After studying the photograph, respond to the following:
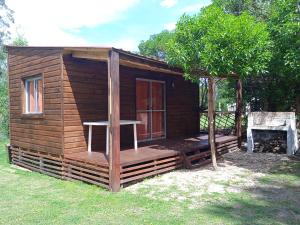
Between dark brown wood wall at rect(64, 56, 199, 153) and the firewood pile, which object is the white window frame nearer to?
dark brown wood wall at rect(64, 56, 199, 153)

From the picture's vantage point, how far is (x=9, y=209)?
4.43m

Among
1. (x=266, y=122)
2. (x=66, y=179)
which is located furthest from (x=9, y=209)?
(x=266, y=122)

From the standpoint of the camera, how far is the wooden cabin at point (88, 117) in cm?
554

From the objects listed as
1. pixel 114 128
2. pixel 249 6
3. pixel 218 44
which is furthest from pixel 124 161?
pixel 249 6

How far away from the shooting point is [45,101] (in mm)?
6777

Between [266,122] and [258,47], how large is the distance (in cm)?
375

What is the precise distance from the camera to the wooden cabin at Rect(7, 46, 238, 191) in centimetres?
554

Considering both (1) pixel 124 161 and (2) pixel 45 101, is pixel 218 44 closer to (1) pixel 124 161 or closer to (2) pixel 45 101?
(1) pixel 124 161

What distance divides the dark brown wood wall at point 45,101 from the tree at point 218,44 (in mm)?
2452

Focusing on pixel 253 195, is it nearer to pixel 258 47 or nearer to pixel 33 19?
pixel 258 47

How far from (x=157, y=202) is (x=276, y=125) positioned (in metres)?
5.49

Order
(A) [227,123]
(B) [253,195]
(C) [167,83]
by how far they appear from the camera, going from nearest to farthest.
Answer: (B) [253,195] < (C) [167,83] < (A) [227,123]

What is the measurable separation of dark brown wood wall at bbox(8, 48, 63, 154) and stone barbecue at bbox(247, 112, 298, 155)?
5.58 metres

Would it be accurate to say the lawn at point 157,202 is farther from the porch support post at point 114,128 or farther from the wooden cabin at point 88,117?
the wooden cabin at point 88,117
